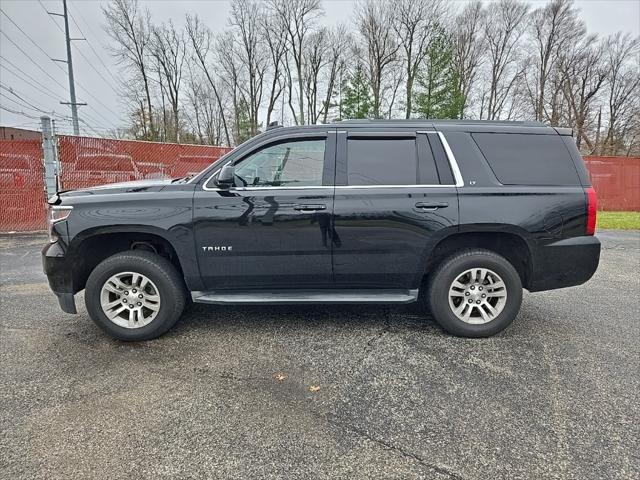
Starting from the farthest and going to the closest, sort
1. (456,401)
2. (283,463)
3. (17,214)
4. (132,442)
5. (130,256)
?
(17,214), (130,256), (456,401), (132,442), (283,463)

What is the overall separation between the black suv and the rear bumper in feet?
0.04

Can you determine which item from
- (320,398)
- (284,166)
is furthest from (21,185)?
(320,398)

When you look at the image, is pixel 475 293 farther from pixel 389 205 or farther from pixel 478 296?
pixel 389 205

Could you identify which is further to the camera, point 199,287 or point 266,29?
point 266,29

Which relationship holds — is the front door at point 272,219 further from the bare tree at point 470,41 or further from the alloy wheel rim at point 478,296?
the bare tree at point 470,41

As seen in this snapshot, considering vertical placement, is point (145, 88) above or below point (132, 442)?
above

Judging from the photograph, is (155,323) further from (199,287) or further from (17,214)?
(17,214)

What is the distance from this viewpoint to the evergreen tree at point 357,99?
32000 mm

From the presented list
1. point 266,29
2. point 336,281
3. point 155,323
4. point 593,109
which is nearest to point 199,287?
point 155,323

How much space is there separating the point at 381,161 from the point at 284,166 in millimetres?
853

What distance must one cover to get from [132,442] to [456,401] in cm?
196

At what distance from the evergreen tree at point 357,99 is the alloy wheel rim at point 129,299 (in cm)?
3023

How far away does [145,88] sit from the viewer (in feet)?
128

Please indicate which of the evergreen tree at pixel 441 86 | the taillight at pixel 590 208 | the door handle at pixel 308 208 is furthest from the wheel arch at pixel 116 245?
the evergreen tree at pixel 441 86
